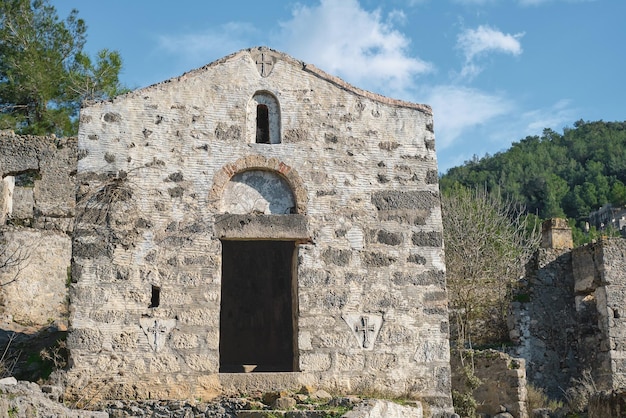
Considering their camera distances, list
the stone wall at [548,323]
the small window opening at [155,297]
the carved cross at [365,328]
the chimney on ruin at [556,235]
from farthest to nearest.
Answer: the chimney on ruin at [556,235], the stone wall at [548,323], the carved cross at [365,328], the small window opening at [155,297]

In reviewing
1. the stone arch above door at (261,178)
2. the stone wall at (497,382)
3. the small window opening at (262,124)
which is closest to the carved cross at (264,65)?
the small window opening at (262,124)

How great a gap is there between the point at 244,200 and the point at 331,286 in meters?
1.50

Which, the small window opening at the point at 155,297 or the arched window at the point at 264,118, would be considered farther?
the arched window at the point at 264,118

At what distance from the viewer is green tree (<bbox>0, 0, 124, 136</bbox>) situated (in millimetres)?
21141

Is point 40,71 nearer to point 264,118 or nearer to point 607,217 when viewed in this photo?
point 264,118

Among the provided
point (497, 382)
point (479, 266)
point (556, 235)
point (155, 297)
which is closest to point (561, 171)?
point (479, 266)

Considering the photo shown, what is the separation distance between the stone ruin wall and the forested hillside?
76.4 ft

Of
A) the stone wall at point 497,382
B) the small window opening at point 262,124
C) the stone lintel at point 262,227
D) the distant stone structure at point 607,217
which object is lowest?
the stone wall at point 497,382

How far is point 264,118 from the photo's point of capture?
33.1 feet

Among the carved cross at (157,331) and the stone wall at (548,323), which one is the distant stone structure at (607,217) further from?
the carved cross at (157,331)

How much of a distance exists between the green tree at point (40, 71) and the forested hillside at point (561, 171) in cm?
2032

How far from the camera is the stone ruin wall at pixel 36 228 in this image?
1573cm

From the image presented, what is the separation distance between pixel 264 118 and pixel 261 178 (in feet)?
2.68

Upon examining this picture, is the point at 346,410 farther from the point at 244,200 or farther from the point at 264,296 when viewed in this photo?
the point at 264,296
